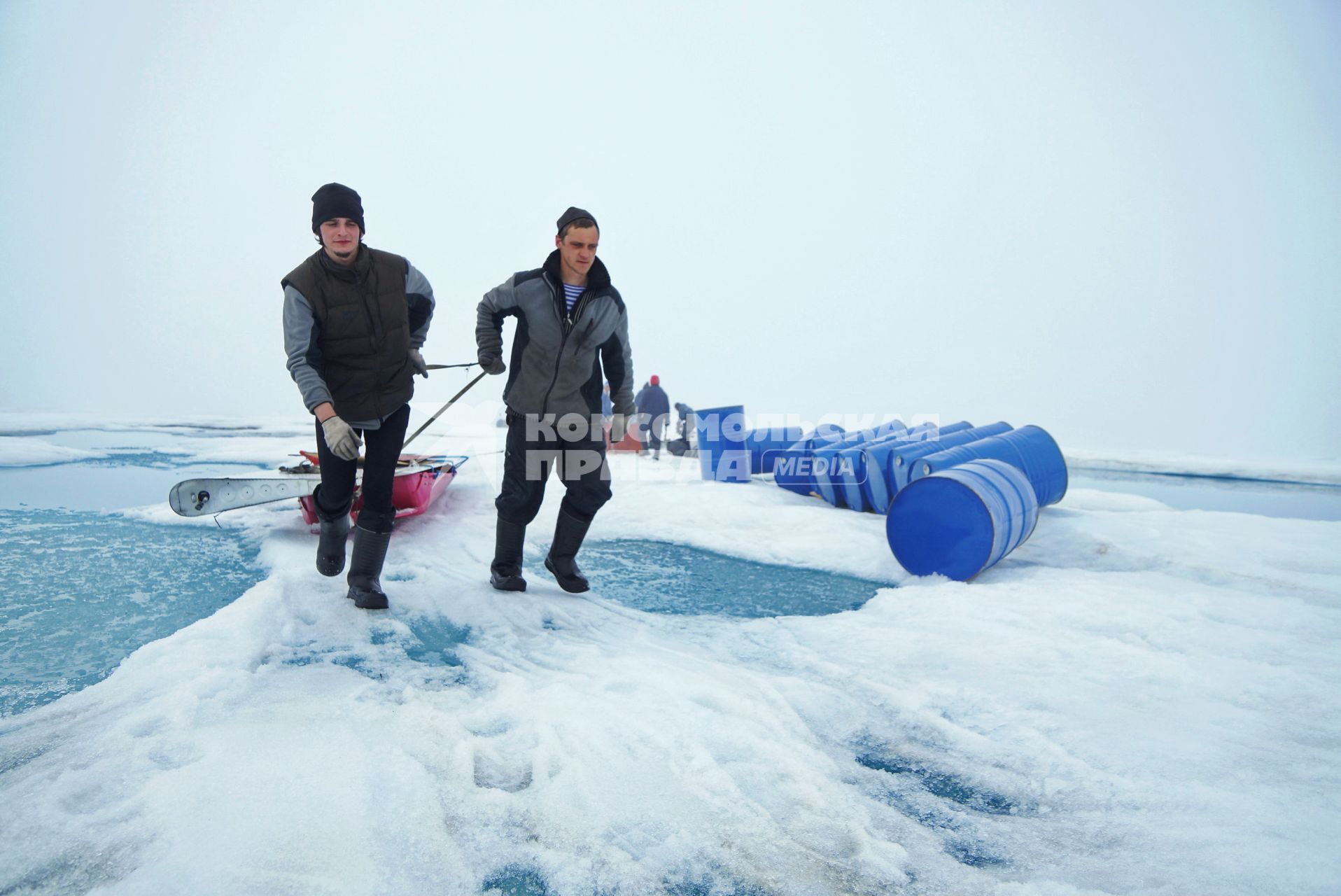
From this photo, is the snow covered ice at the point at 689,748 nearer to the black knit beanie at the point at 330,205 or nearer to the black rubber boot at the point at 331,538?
the black rubber boot at the point at 331,538

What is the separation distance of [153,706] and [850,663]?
2439 mm

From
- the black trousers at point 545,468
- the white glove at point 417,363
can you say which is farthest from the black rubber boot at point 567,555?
the white glove at point 417,363

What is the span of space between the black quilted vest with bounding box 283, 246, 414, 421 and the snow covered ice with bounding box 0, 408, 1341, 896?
0.98 metres

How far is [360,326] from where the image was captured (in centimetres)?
276

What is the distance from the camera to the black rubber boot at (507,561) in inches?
132

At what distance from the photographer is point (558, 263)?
3.11 meters

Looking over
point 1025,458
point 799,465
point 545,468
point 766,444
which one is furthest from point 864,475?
point 545,468

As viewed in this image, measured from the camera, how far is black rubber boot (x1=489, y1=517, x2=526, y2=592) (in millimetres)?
3350

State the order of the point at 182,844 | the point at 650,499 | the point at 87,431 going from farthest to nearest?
the point at 87,431, the point at 650,499, the point at 182,844

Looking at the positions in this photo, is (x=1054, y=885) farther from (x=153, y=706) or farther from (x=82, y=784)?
(x=153, y=706)

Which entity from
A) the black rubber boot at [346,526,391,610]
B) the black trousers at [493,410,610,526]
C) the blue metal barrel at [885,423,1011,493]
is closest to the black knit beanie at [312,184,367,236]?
the black trousers at [493,410,610,526]

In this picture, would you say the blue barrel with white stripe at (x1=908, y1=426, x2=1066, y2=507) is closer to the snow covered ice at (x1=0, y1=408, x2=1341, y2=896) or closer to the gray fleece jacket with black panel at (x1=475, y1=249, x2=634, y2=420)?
the snow covered ice at (x1=0, y1=408, x2=1341, y2=896)

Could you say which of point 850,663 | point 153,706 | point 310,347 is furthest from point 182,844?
point 850,663

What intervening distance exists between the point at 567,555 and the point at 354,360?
1.41 metres
